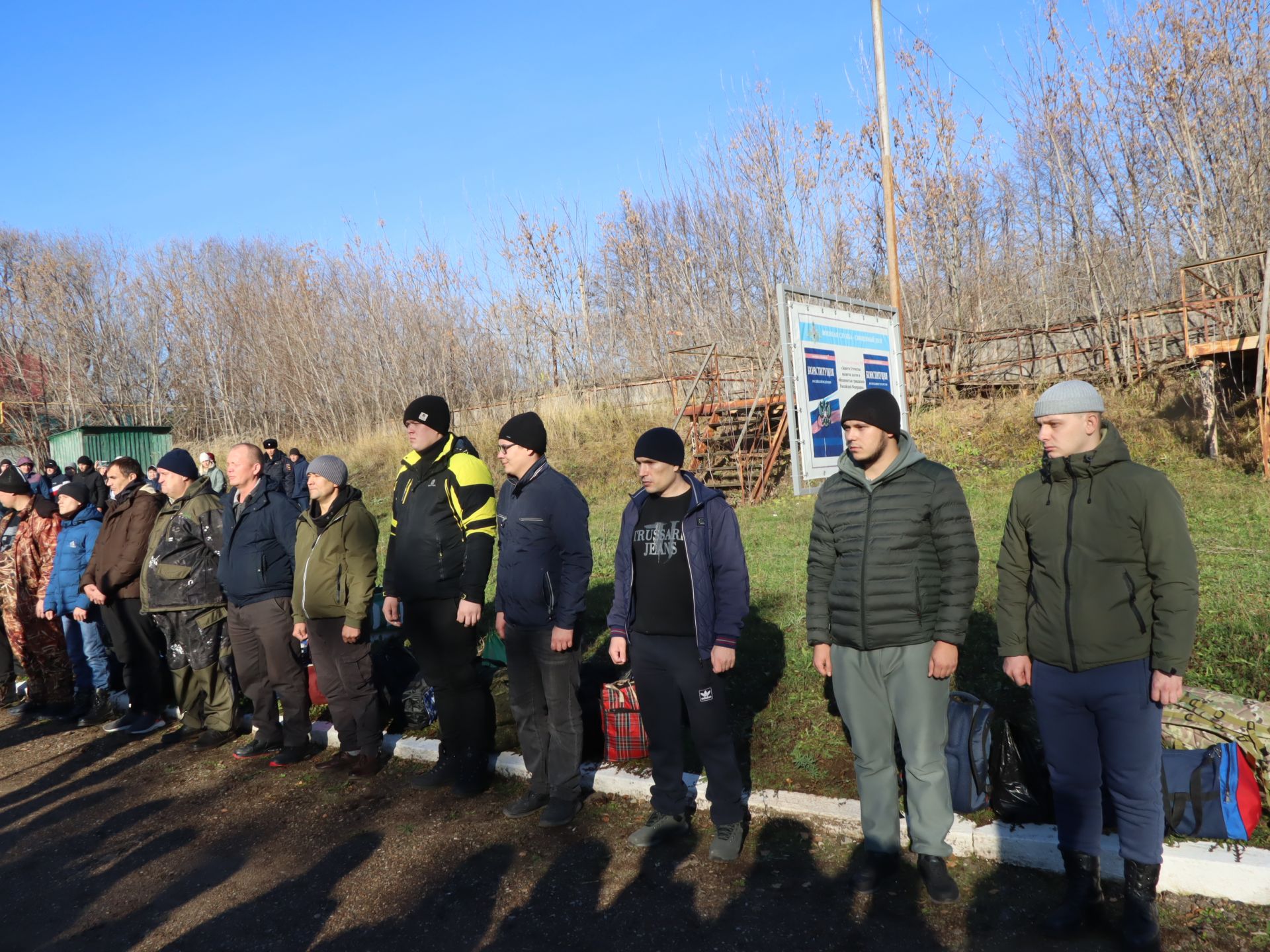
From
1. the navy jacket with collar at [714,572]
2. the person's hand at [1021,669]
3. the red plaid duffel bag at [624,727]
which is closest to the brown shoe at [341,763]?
the red plaid duffel bag at [624,727]

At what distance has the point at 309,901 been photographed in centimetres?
401

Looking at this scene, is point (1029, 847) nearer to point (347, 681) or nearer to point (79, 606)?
point (347, 681)

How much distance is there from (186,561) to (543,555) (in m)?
3.25

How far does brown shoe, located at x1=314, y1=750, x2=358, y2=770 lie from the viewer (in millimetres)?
5688

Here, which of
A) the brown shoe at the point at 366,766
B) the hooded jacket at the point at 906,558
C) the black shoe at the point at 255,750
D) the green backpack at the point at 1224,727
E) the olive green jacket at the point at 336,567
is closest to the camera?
the hooded jacket at the point at 906,558

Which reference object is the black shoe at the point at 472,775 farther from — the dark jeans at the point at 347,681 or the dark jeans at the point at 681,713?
the dark jeans at the point at 681,713

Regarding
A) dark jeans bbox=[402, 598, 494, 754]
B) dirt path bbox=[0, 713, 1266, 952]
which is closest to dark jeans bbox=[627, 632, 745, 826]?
dirt path bbox=[0, 713, 1266, 952]

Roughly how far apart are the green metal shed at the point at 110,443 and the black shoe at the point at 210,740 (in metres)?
21.0

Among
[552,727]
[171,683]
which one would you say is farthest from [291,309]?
[552,727]

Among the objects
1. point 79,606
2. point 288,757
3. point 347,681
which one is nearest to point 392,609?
point 347,681

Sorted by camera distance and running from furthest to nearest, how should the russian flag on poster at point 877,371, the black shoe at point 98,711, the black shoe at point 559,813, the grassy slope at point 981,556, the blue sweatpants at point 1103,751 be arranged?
1. the russian flag on poster at point 877,371
2. the black shoe at point 98,711
3. the grassy slope at point 981,556
4. the black shoe at point 559,813
5. the blue sweatpants at point 1103,751

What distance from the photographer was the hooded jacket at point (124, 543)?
22.1 feet

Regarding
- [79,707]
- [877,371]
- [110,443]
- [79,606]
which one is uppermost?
[110,443]

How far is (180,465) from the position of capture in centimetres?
641
